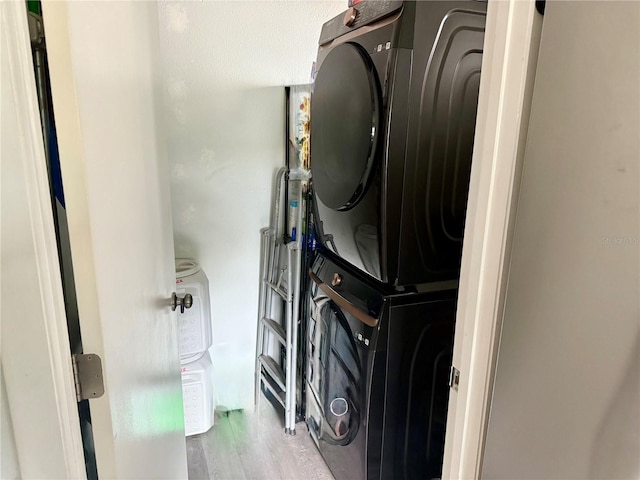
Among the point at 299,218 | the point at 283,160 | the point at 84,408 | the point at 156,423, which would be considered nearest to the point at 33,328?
the point at 84,408

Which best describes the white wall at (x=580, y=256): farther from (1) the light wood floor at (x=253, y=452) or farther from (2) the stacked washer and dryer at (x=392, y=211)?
(1) the light wood floor at (x=253, y=452)

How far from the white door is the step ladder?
0.90m

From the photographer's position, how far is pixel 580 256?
1.87ft

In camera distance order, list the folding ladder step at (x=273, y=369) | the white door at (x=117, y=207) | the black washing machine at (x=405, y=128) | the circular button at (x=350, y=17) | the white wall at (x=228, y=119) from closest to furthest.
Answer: the white door at (x=117, y=207), the black washing machine at (x=405, y=128), the circular button at (x=350, y=17), the white wall at (x=228, y=119), the folding ladder step at (x=273, y=369)

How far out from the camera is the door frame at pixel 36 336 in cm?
57

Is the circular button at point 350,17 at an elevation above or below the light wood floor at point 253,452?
above

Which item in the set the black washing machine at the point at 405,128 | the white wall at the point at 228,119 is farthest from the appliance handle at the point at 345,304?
the white wall at the point at 228,119

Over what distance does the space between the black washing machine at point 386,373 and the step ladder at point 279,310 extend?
32 centimetres

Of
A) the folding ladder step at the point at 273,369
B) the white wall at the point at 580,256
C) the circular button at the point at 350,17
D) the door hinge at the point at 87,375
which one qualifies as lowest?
the folding ladder step at the point at 273,369

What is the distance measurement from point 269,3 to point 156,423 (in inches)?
68.1

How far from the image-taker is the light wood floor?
1.96 m

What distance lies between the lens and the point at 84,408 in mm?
799

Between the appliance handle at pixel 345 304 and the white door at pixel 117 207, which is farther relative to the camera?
the appliance handle at pixel 345 304

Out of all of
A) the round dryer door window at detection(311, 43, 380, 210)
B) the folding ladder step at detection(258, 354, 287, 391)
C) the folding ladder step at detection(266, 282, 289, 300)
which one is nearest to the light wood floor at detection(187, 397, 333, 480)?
the folding ladder step at detection(258, 354, 287, 391)
